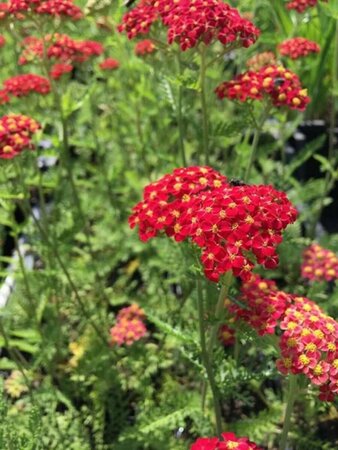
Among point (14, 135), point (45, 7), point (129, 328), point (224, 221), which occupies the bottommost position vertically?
point (129, 328)

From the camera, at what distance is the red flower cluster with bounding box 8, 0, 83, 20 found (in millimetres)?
1909

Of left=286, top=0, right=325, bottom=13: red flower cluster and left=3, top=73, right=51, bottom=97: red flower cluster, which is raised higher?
left=286, top=0, right=325, bottom=13: red flower cluster

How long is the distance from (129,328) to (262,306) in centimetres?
79

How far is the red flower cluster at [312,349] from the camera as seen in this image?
1.30 meters

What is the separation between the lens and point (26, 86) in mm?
2146

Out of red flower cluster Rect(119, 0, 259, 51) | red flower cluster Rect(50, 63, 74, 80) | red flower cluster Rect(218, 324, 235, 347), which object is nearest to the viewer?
red flower cluster Rect(119, 0, 259, 51)

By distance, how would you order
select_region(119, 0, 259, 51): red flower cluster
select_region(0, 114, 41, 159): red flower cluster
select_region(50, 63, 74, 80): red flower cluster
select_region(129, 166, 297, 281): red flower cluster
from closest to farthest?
1. select_region(129, 166, 297, 281): red flower cluster
2. select_region(119, 0, 259, 51): red flower cluster
3. select_region(0, 114, 41, 159): red flower cluster
4. select_region(50, 63, 74, 80): red flower cluster

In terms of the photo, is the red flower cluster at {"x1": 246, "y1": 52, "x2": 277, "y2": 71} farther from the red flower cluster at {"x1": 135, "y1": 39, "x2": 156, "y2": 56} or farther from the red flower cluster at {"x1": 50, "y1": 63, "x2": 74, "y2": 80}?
the red flower cluster at {"x1": 50, "y1": 63, "x2": 74, "y2": 80}

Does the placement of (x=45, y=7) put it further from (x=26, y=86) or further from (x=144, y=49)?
(x=144, y=49)

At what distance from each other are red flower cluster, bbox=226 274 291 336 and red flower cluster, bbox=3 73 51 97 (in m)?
1.11

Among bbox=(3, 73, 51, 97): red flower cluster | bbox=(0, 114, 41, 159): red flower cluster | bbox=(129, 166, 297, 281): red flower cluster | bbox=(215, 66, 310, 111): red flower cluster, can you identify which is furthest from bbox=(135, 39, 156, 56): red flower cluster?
bbox=(129, 166, 297, 281): red flower cluster

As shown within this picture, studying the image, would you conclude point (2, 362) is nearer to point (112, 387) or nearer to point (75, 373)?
point (75, 373)

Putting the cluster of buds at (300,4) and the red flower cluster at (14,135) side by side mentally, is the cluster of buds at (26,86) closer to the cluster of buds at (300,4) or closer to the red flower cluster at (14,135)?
the red flower cluster at (14,135)

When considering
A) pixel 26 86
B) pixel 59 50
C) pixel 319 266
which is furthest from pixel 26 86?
pixel 319 266
